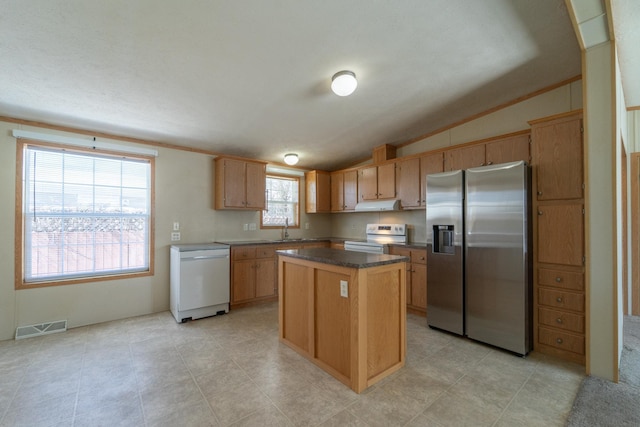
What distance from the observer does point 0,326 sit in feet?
9.70

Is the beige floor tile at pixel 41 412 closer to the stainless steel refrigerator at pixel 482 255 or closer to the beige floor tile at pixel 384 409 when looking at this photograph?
the beige floor tile at pixel 384 409

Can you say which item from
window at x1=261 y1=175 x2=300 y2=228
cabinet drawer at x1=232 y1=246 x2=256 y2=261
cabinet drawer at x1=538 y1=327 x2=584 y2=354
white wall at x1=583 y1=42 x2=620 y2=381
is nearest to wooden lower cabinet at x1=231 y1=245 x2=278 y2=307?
cabinet drawer at x1=232 y1=246 x2=256 y2=261

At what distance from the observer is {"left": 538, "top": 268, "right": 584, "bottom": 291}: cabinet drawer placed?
251 cm

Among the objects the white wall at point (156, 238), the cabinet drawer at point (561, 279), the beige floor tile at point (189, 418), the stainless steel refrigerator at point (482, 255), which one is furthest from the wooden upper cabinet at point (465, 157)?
the beige floor tile at point (189, 418)

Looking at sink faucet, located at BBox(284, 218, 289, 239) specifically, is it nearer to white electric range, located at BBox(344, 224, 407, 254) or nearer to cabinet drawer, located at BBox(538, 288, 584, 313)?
white electric range, located at BBox(344, 224, 407, 254)

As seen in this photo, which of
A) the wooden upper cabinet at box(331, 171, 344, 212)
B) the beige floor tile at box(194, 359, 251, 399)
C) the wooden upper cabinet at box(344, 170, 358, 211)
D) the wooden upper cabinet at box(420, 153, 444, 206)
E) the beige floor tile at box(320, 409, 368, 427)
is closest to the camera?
the beige floor tile at box(320, 409, 368, 427)

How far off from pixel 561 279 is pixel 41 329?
5.42 metres

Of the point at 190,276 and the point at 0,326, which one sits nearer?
the point at 0,326

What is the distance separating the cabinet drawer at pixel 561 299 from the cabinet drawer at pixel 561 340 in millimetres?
244

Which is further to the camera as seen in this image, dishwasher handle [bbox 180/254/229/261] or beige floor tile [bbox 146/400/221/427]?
dishwasher handle [bbox 180/254/229/261]

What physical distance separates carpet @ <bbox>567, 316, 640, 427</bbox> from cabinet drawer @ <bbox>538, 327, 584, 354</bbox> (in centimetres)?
30

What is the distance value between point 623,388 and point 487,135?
289 centimetres

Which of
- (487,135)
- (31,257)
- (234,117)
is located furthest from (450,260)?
(31,257)

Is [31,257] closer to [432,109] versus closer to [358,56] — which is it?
[358,56]
